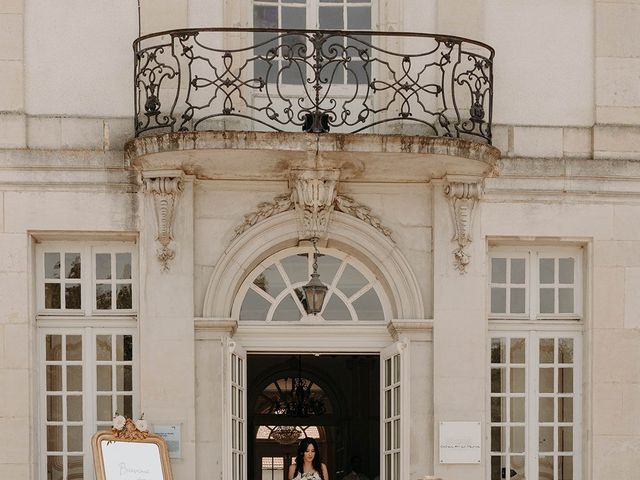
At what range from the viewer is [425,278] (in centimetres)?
1409

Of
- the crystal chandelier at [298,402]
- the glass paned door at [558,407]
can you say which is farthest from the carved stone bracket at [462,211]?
the crystal chandelier at [298,402]

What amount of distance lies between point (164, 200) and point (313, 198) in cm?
120

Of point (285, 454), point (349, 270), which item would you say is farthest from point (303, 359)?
point (349, 270)

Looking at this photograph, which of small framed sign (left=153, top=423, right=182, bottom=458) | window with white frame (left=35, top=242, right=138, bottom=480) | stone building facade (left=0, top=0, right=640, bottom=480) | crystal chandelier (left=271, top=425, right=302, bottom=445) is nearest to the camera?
small framed sign (left=153, top=423, right=182, bottom=458)

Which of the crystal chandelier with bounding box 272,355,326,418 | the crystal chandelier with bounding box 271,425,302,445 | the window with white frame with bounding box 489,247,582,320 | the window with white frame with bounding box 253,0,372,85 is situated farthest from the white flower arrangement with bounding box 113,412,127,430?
the crystal chandelier with bounding box 271,425,302,445

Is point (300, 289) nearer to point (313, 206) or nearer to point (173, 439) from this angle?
point (313, 206)

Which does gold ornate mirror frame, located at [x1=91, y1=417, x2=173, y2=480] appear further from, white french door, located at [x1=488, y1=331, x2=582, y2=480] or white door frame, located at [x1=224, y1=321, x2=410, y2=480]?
white french door, located at [x1=488, y1=331, x2=582, y2=480]

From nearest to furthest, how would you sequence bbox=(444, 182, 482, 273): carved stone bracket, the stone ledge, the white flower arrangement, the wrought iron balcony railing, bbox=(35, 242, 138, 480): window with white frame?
the stone ledge, the white flower arrangement, the wrought iron balcony railing, bbox=(444, 182, 482, 273): carved stone bracket, bbox=(35, 242, 138, 480): window with white frame

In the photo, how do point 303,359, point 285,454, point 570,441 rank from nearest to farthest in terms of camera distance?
1. point 570,441
2. point 303,359
3. point 285,454

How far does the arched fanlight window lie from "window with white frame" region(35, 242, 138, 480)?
1.04m

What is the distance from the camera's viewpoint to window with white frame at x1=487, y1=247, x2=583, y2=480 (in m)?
14.4

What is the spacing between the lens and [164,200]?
45.2ft

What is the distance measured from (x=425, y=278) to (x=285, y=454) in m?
9.50

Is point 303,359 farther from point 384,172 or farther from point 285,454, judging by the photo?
point 384,172
